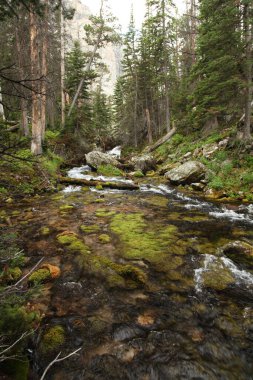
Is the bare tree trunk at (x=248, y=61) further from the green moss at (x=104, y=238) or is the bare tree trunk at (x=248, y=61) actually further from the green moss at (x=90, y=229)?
the green moss at (x=104, y=238)

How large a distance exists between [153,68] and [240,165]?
2025 centimetres

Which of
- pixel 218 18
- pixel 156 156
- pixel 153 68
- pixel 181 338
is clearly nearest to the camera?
pixel 181 338

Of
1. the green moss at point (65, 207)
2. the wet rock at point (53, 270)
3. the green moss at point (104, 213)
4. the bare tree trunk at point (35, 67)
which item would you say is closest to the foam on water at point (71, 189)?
A: the bare tree trunk at point (35, 67)

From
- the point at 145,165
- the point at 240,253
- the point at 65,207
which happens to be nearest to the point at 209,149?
the point at 145,165

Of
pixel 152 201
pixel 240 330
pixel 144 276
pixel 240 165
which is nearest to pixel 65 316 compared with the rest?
pixel 144 276

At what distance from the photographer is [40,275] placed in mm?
4766

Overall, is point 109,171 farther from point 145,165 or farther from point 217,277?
point 217,277

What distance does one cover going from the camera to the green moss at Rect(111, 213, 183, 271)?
5.74 m

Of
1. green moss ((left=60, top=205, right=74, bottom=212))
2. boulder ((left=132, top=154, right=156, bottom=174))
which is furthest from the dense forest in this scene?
boulder ((left=132, top=154, right=156, bottom=174))

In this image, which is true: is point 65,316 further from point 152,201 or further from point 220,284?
point 152,201

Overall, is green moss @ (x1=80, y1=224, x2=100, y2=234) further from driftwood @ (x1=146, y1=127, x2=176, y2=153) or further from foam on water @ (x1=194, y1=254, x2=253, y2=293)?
driftwood @ (x1=146, y1=127, x2=176, y2=153)

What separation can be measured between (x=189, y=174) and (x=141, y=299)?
35.1 ft

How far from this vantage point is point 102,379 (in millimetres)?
2881

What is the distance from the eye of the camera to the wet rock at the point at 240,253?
5.52 meters
